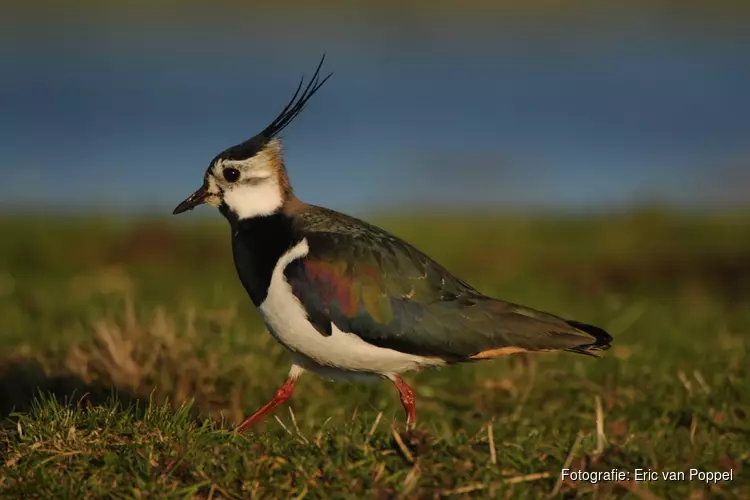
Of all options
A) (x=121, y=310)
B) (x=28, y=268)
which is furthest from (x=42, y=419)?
(x=28, y=268)

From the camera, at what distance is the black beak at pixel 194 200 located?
17.5ft

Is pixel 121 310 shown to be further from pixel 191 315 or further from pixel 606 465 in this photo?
pixel 606 465

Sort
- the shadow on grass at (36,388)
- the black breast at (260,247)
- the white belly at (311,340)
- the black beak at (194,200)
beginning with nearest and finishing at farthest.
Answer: the white belly at (311,340) → the black breast at (260,247) → the black beak at (194,200) → the shadow on grass at (36,388)

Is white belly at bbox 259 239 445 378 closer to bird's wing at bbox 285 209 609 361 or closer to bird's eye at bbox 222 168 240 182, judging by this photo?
bird's wing at bbox 285 209 609 361

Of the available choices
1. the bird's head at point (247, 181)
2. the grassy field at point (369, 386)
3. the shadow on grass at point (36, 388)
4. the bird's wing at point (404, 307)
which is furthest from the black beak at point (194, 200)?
the shadow on grass at point (36, 388)

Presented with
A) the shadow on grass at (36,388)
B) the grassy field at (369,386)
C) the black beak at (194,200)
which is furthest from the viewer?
the shadow on grass at (36,388)

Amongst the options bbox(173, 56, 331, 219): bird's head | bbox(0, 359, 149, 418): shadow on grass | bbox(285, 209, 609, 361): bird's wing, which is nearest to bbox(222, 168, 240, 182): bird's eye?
bbox(173, 56, 331, 219): bird's head

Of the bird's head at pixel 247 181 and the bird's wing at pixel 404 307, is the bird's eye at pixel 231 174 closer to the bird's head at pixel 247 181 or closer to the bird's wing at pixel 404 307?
the bird's head at pixel 247 181

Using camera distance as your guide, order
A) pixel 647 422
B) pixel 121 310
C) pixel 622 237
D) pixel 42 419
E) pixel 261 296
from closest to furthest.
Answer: pixel 42 419, pixel 261 296, pixel 647 422, pixel 121 310, pixel 622 237

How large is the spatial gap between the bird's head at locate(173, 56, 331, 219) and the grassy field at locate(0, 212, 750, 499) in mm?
1130

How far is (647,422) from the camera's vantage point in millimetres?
5734

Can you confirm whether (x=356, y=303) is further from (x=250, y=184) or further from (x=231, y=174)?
(x=231, y=174)

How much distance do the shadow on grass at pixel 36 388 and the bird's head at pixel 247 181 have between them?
1367mm

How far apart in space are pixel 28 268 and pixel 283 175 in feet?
26.1
